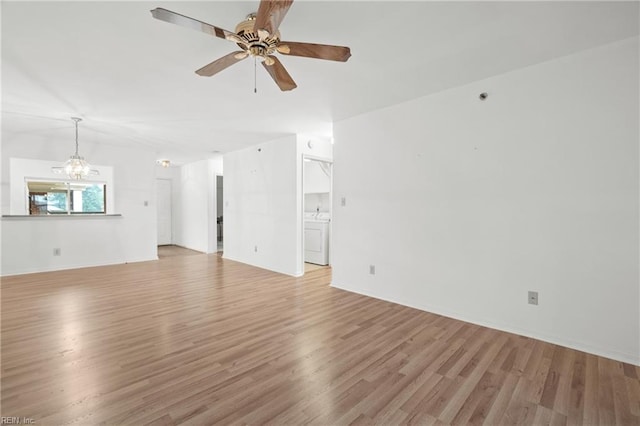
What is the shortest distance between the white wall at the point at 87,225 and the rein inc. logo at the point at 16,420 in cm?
470

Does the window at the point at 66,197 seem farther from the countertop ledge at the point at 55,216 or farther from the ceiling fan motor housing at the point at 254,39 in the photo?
the ceiling fan motor housing at the point at 254,39

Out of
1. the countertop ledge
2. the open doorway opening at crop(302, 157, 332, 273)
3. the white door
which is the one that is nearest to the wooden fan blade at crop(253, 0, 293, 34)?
the open doorway opening at crop(302, 157, 332, 273)

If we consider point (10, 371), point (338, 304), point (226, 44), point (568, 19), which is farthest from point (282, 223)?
point (568, 19)

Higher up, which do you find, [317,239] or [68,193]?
[68,193]

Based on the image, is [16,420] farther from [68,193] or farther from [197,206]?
[197,206]

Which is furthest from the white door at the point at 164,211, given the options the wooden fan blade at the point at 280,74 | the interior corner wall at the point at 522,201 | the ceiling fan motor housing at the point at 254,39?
the ceiling fan motor housing at the point at 254,39

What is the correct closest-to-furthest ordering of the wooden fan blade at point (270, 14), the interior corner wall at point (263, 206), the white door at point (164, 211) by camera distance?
the wooden fan blade at point (270, 14), the interior corner wall at point (263, 206), the white door at point (164, 211)

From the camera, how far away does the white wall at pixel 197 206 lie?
24.3 feet

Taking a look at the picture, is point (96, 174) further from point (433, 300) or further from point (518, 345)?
point (518, 345)

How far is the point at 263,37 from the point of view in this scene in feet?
5.73

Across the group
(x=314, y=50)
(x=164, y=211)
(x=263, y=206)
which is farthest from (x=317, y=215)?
(x=164, y=211)

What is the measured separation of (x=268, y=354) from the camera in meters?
2.32

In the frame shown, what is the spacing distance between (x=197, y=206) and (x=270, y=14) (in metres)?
6.89

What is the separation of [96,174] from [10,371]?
465 cm
